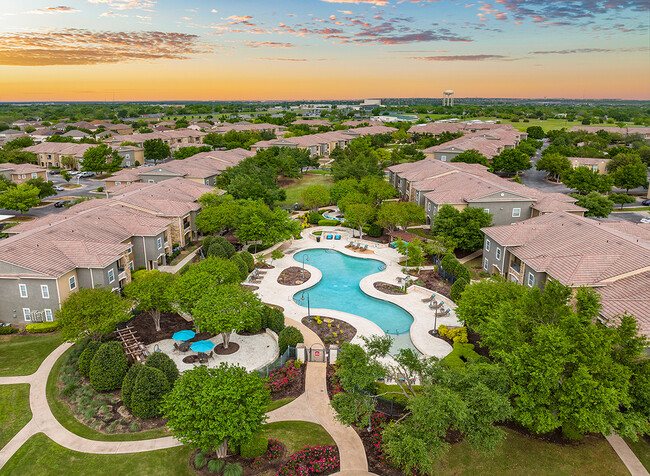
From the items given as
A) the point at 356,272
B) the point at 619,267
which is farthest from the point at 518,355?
the point at 356,272

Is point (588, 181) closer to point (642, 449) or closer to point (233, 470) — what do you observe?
point (642, 449)

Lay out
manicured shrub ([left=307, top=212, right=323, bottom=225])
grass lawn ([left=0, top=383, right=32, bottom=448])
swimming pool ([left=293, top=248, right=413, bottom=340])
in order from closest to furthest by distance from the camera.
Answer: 1. grass lawn ([left=0, top=383, right=32, bottom=448])
2. swimming pool ([left=293, top=248, right=413, bottom=340])
3. manicured shrub ([left=307, top=212, right=323, bottom=225])

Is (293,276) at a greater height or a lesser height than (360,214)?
lesser

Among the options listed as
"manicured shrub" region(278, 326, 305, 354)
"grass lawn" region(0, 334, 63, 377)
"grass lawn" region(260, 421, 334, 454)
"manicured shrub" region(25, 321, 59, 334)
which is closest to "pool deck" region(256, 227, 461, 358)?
"manicured shrub" region(278, 326, 305, 354)

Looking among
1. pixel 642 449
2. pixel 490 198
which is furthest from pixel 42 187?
pixel 642 449

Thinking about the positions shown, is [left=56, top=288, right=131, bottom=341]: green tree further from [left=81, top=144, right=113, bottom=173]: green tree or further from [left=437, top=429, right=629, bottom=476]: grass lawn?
[left=81, top=144, right=113, bottom=173]: green tree

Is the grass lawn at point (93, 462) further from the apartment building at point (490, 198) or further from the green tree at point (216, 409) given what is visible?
the apartment building at point (490, 198)
